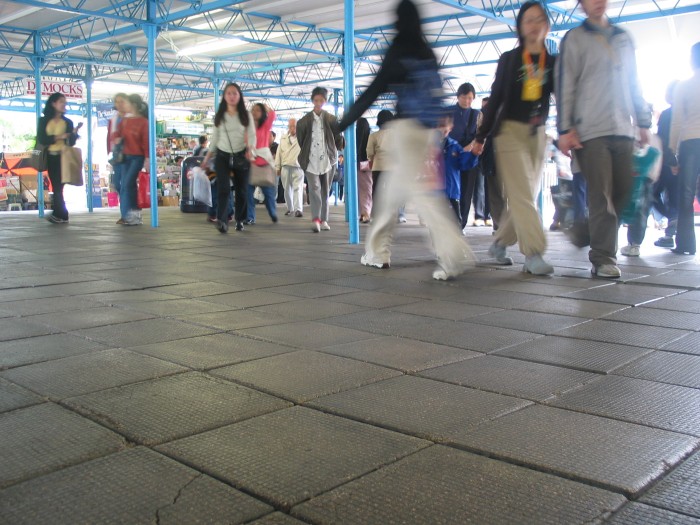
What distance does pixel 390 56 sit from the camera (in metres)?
4.96

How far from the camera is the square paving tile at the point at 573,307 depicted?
373 cm

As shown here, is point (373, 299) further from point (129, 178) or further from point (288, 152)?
point (288, 152)

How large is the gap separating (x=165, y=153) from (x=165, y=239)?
16.0 meters

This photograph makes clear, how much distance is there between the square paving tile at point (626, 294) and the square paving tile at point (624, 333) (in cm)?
66

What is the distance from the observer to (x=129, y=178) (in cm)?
1087

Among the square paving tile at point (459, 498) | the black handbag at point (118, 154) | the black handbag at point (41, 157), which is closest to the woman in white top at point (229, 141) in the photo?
the black handbag at point (118, 154)

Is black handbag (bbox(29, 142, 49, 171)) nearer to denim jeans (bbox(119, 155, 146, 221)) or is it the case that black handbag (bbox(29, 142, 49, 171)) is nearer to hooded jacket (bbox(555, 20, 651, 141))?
denim jeans (bbox(119, 155, 146, 221))

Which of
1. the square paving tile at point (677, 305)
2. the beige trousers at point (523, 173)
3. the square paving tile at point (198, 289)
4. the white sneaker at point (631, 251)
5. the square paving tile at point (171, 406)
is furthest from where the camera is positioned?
the white sneaker at point (631, 251)

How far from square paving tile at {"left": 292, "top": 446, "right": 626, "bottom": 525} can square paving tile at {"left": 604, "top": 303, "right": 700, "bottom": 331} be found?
205 cm

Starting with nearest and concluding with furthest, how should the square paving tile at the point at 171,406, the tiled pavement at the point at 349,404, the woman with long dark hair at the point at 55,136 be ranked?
the tiled pavement at the point at 349,404 → the square paving tile at the point at 171,406 → the woman with long dark hair at the point at 55,136

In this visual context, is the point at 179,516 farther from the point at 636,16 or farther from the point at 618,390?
the point at 636,16

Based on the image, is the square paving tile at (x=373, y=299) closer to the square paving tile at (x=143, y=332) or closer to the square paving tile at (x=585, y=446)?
the square paving tile at (x=143, y=332)

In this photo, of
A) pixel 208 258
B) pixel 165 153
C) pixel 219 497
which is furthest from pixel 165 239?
pixel 165 153

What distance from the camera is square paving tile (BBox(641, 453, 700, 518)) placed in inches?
59.3
